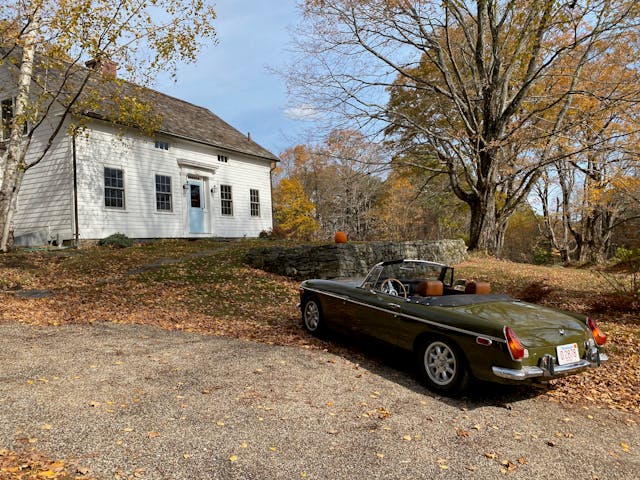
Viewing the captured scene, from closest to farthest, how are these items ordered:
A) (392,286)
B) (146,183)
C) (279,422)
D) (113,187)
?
(279,422) → (392,286) → (113,187) → (146,183)

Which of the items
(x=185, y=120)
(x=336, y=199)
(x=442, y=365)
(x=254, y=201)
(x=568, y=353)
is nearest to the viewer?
(x=568, y=353)

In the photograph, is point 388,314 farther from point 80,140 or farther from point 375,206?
point 375,206

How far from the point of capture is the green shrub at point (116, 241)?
15305 mm

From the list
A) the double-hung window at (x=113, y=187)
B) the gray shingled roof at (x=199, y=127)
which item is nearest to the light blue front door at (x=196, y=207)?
the gray shingled roof at (x=199, y=127)

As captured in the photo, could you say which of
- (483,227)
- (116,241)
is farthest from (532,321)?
(116,241)

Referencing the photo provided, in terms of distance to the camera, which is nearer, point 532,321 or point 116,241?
point 532,321

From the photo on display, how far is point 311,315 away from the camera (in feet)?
22.1

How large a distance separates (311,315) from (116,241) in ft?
37.1

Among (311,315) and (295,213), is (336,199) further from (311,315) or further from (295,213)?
(311,315)

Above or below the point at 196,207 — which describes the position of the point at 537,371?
below

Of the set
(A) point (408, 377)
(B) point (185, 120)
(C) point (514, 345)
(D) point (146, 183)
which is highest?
(B) point (185, 120)

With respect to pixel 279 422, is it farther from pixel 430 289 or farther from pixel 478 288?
pixel 478 288

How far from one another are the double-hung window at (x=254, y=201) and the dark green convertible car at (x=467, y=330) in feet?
56.7

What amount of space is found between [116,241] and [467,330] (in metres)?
14.2
